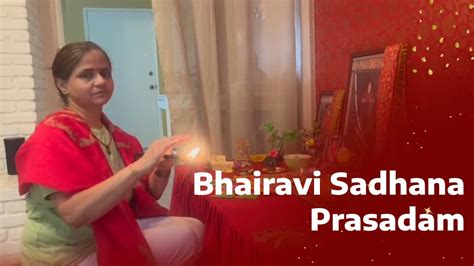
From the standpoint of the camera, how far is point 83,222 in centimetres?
79

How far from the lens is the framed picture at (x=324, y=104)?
1.48m

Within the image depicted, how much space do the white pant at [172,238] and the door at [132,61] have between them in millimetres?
351

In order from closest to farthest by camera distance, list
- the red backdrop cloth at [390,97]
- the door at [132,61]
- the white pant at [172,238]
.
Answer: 1. the white pant at [172,238]
2. the red backdrop cloth at [390,97]
3. the door at [132,61]

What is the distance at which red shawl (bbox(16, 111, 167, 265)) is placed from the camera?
759 millimetres

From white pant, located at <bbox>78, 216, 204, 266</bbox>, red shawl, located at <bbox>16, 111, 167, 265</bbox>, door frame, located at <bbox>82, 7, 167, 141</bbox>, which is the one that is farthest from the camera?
door frame, located at <bbox>82, 7, 167, 141</bbox>

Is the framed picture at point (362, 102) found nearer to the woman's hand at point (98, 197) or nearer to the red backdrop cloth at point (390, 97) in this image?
the red backdrop cloth at point (390, 97)

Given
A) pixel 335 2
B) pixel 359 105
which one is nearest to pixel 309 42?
pixel 335 2

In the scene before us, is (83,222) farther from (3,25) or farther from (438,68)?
(3,25)

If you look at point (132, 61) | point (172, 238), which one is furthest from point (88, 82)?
point (132, 61)

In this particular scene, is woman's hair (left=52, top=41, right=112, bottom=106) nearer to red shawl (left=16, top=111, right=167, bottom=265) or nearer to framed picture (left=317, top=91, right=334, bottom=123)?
red shawl (left=16, top=111, right=167, bottom=265)

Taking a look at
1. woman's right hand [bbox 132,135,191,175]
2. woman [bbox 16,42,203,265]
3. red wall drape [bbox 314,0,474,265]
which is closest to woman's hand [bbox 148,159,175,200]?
woman [bbox 16,42,203,265]

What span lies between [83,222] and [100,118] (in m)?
0.24

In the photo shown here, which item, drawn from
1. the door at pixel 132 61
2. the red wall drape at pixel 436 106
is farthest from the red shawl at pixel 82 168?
the red wall drape at pixel 436 106

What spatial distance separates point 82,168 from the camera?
2.58ft
